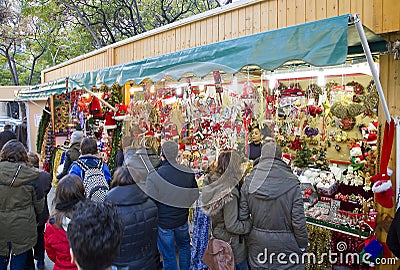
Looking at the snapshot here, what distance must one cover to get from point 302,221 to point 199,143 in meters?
2.47

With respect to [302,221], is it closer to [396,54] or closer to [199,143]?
[396,54]

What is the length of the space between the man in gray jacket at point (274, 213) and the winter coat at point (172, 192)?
85 cm

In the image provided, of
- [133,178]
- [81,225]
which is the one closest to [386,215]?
[133,178]

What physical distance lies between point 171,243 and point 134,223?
3.93 feet

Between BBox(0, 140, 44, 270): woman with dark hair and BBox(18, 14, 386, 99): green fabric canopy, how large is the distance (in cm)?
142

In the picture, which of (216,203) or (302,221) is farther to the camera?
(216,203)

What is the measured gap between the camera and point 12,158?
3396 millimetres

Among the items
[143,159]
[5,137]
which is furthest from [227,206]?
[5,137]

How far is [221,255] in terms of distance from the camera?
307 centimetres

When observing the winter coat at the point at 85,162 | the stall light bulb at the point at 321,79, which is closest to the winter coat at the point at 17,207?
the winter coat at the point at 85,162

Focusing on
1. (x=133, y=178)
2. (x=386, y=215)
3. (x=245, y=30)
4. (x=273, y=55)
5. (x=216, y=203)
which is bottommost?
(x=386, y=215)

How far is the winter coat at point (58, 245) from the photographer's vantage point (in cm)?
259

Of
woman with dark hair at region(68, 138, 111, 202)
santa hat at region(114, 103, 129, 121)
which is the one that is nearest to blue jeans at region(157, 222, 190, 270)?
woman with dark hair at region(68, 138, 111, 202)

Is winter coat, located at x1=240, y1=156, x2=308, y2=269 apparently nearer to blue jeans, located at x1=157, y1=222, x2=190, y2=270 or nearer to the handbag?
the handbag
